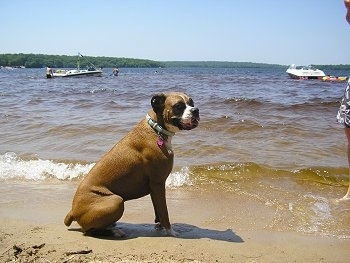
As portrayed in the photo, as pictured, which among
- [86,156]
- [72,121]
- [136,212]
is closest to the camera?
[136,212]

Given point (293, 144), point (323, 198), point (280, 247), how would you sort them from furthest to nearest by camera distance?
point (293, 144), point (323, 198), point (280, 247)

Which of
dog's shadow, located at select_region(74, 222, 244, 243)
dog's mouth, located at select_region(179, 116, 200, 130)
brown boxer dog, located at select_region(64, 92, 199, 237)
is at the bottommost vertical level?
dog's shadow, located at select_region(74, 222, 244, 243)

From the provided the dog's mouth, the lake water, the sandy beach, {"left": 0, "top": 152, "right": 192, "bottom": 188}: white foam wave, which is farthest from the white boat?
the dog's mouth

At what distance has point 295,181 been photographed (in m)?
7.70

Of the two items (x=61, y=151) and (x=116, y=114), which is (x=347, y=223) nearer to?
(x=61, y=151)

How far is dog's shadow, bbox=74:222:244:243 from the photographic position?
464 cm

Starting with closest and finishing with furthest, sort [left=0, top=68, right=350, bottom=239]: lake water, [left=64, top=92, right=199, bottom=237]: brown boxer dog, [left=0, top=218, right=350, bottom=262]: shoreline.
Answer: [left=0, top=218, right=350, bottom=262]: shoreline < [left=64, top=92, right=199, bottom=237]: brown boxer dog < [left=0, top=68, right=350, bottom=239]: lake water

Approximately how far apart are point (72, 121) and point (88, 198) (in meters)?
9.82

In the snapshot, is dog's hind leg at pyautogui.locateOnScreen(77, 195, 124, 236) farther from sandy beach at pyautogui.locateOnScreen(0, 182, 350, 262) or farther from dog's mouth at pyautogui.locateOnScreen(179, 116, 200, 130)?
dog's mouth at pyautogui.locateOnScreen(179, 116, 200, 130)

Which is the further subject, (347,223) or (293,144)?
(293,144)

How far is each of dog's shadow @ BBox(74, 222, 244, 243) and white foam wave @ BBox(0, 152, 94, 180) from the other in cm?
316

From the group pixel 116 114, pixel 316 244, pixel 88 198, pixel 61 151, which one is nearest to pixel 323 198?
pixel 316 244

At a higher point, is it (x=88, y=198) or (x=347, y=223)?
(x=88, y=198)

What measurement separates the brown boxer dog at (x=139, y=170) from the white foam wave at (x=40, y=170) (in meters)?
3.52
